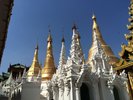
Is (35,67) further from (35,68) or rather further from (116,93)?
(116,93)

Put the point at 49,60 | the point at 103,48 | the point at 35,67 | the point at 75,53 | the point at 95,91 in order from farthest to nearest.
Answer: the point at 35,67 < the point at 49,60 < the point at 103,48 < the point at 75,53 < the point at 95,91

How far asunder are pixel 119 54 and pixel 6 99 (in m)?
14.6

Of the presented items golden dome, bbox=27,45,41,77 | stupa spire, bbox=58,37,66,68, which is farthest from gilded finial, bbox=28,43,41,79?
stupa spire, bbox=58,37,66,68

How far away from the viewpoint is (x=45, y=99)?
20.3 meters

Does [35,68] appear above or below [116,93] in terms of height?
above

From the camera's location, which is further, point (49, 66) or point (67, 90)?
point (49, 66)

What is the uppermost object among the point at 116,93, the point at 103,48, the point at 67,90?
the point at 103,48

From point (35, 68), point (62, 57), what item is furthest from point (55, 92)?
point (35, 68)

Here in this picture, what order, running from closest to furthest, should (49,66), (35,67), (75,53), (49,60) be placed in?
(75,53) → (49,66) → (49,60) → (35,67)

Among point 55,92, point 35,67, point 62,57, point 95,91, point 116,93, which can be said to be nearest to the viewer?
point 95,91

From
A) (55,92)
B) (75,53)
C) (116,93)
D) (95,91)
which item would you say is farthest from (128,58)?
(55,92)

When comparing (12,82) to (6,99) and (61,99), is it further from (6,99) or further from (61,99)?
(61,99)

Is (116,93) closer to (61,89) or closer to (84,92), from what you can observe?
(84,92)

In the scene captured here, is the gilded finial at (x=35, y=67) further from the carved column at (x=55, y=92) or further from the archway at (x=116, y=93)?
the archway at (x=116, y=93)
